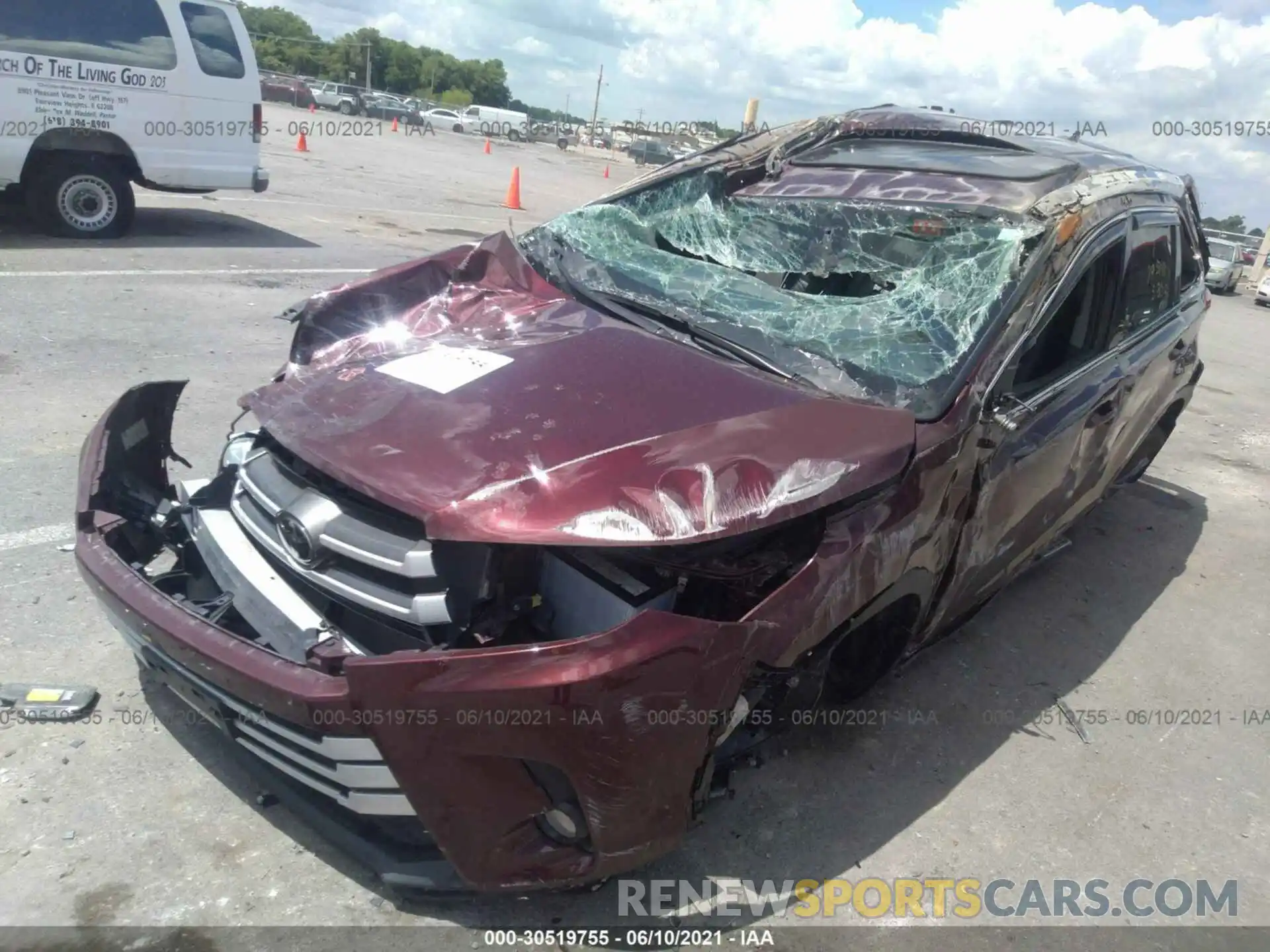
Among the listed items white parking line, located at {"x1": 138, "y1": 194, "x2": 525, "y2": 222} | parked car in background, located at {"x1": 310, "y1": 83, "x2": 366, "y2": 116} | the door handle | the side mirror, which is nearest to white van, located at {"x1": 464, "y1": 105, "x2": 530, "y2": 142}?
parked car in background, located at {"x1": 310, "y1": 83, "x2": 366, "y2": 116}

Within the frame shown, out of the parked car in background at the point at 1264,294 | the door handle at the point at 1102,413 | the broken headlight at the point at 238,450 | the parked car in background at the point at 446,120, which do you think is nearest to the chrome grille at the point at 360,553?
the broken headlight at the point at 238,450

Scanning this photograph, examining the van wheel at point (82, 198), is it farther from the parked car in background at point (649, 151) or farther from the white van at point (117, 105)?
the parked car in background at point (649, 151)

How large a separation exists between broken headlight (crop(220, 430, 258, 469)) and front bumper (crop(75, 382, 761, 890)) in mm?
602

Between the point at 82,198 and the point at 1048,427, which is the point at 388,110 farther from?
the point at 1048,427

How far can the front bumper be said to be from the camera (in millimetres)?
1877

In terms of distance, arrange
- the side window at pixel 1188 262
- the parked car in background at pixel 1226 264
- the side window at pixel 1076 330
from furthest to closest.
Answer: the parked car in background at pixel 1226 264, the side window at pixel 1188 262, the side window at pixel 1076 330

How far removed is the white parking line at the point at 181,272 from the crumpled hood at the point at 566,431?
519 cm

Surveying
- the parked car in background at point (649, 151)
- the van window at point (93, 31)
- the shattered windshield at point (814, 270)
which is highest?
the parked car in background at point (649, 151)

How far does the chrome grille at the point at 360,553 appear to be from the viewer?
2129 mm

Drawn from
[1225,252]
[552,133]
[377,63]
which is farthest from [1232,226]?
[377,63]

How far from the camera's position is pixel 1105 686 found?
3.73m

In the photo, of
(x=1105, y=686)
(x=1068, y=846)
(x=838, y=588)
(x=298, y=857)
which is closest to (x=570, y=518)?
(x=838, y=588)

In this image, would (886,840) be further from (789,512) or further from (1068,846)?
(789,512)
